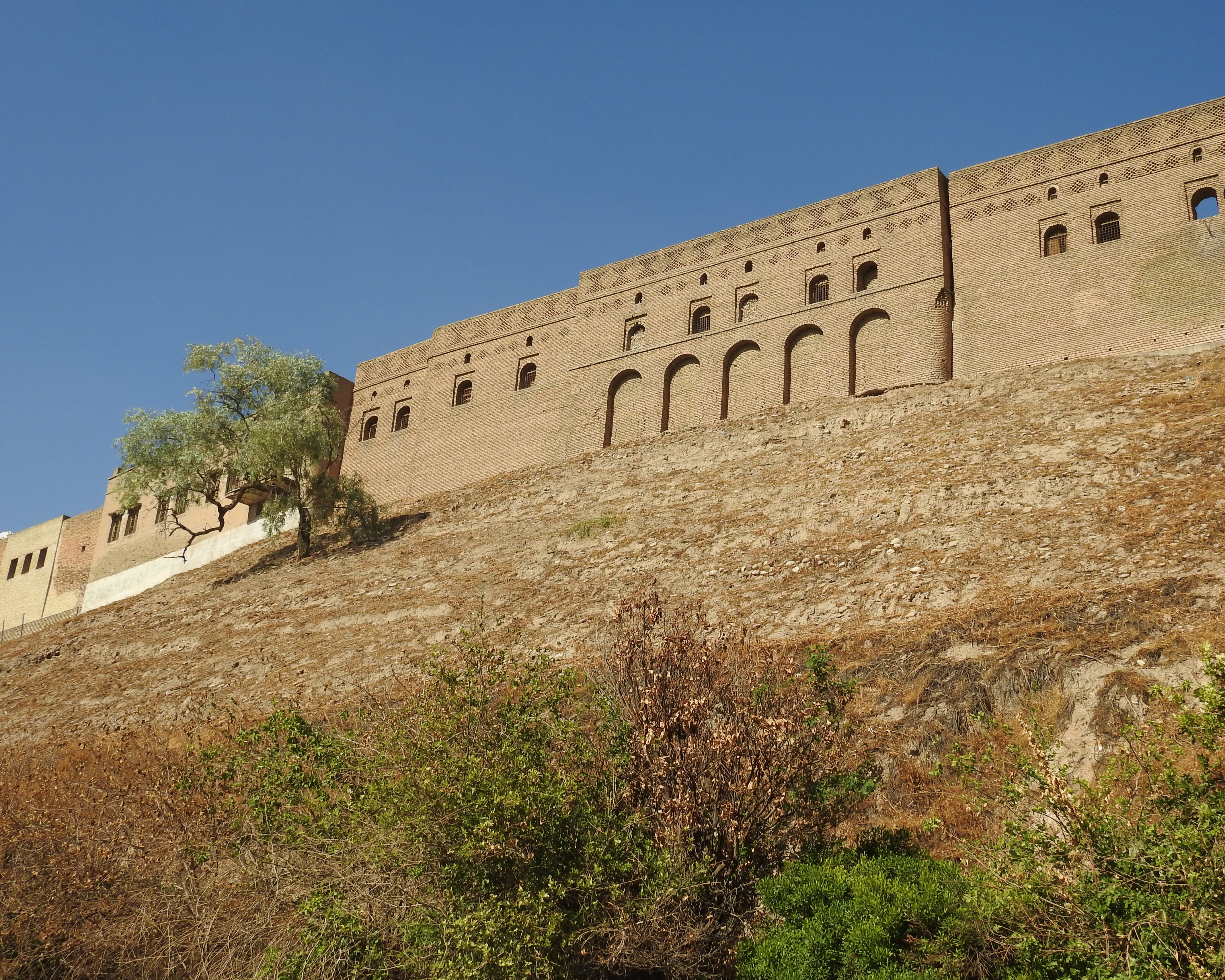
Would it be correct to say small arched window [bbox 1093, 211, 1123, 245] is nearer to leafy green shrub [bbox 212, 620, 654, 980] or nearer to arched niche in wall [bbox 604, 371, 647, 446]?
arched niche in wall [bbox 604, 371, 647, 446]

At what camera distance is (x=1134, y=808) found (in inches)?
302

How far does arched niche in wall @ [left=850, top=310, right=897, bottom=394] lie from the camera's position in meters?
23.6

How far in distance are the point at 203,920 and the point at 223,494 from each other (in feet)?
85.3

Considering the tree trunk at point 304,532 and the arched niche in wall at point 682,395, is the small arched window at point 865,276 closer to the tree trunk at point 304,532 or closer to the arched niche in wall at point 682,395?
the arched niche in wall at point 682,395

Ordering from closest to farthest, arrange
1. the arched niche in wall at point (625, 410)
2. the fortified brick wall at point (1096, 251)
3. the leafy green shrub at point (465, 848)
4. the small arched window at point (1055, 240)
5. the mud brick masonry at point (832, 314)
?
the leafy green shrub at point (465, 848) < the fortified brick wall at point (1096, 251) < the mud brick masonry at point (832, 314) < the small arched window at point (1055, 240) < the arched niche in wall at point (625, 410)

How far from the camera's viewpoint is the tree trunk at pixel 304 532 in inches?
1022

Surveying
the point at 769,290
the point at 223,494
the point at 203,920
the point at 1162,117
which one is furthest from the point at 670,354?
the point at 203,920

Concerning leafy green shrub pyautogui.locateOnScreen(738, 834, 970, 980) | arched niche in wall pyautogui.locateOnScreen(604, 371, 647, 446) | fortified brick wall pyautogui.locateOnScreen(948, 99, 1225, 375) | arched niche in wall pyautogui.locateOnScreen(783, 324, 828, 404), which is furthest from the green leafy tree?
leafy green shrub pyautogui.locateOnScreen(738, 834, 970, 980)

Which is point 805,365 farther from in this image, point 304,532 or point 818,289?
point 304,532

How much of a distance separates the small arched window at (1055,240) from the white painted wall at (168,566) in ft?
62.3

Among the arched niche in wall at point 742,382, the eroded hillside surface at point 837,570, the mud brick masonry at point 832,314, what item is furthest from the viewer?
the arched niche in wall at point 742,382

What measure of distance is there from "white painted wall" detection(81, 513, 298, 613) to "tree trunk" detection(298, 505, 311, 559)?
101 inches

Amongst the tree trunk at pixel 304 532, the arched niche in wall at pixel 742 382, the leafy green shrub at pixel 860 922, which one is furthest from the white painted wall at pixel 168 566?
the leafy green shrub at pixel 860 922

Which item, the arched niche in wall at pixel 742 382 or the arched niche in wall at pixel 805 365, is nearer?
the arched niche in wall at pixel 805 365
